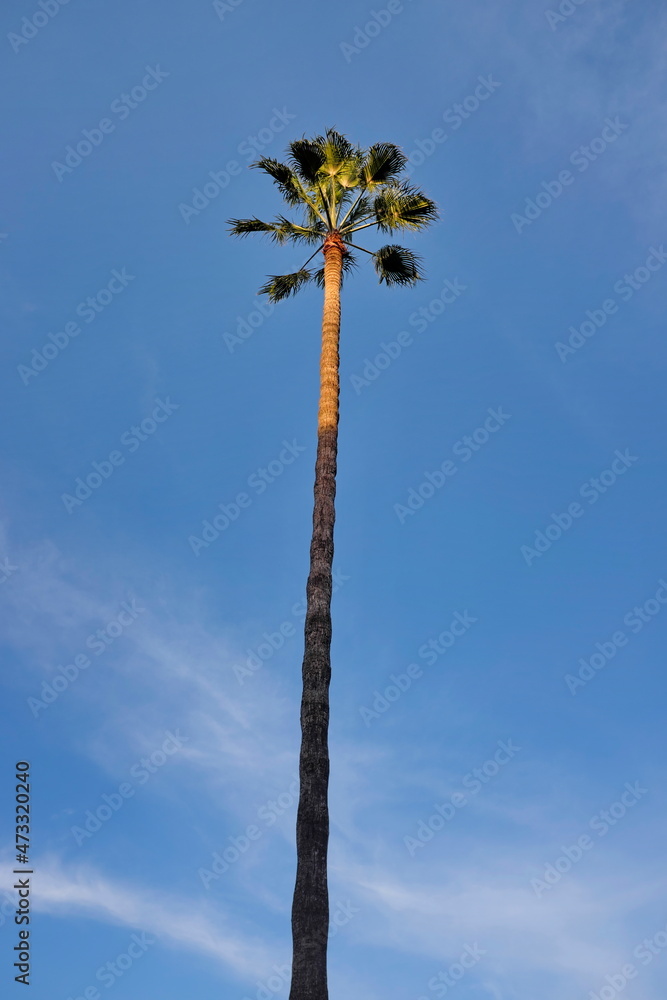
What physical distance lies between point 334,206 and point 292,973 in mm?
14091

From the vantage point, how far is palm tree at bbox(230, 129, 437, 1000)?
11.2 metres

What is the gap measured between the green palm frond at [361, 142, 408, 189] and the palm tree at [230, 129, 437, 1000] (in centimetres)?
2

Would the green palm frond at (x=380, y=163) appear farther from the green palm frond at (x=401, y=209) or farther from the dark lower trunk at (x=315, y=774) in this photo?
the dark lower trunk at (x=315, y=774)

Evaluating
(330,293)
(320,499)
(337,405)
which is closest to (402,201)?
(330,293)

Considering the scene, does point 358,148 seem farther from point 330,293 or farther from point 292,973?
point 292,973

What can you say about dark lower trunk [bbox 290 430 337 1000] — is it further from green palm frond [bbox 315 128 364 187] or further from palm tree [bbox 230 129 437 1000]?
green palm frond [bbox 315 128 364 187]

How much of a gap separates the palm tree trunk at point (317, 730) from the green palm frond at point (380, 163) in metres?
4.27

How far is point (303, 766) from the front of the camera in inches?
481

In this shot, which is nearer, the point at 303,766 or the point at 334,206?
the point at 303,766

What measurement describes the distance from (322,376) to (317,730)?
6.57 metres

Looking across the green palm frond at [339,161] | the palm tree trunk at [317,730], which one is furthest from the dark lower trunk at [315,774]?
the green palm frond at [339,161]

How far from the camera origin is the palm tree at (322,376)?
11195 mm

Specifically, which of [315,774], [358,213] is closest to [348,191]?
[358,213]

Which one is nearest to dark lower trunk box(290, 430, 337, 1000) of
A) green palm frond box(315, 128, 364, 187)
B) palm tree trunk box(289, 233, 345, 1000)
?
palm tree trunk box(289, 233, 345, 1000)
